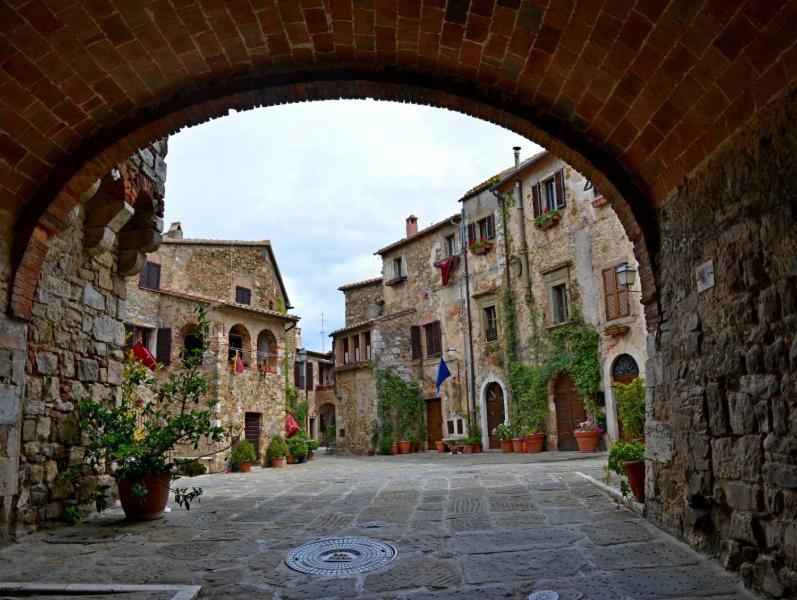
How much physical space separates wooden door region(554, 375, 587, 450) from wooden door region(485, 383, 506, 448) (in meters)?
2.45

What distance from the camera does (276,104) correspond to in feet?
15.4

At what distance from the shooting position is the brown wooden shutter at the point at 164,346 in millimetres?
18156

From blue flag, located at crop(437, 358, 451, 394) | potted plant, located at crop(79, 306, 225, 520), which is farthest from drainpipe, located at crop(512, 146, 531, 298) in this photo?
potted plant, located at crop(79, 306, 225, 520)

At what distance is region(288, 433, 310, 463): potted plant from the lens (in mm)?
19547

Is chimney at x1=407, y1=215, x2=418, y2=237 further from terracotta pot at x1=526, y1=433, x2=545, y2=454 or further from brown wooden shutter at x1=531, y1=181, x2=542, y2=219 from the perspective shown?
terracotta pot at x1=526, y1=433, x2=545, y2=454

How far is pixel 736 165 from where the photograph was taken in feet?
11.3

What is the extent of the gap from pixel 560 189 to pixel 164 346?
505 inches

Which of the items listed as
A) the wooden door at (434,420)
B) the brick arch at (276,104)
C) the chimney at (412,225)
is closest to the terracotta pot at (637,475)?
the brick arch at (276,104)

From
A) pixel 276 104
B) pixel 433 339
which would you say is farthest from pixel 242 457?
pixel 276 104

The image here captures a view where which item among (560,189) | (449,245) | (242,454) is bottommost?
(242,454)

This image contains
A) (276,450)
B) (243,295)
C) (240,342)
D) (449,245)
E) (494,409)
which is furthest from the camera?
(449,245)

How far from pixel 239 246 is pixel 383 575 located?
20.0m

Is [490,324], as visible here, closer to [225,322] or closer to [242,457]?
[225,322]

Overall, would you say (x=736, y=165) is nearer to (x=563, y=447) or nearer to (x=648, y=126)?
(x=648, y=126)
